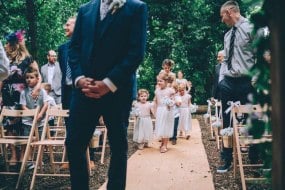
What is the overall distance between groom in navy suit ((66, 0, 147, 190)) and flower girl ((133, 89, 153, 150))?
6038mm

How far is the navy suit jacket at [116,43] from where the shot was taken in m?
3.63

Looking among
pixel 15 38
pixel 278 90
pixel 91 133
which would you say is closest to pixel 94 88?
pixel 91 133

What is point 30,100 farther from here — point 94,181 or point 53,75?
point 53,75

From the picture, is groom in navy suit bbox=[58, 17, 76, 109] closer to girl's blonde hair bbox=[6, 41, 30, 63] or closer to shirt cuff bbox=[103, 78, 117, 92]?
girl's blonde hair bbox=[6, 41, 30, 63]

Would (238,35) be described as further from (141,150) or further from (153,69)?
(153,69)

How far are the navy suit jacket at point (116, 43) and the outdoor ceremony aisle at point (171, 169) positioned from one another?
2.19 m

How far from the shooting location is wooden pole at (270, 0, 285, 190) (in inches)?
58.7

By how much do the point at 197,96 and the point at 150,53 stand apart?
307 centimetres

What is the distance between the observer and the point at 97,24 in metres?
3.70

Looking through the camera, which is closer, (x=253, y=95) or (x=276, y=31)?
(x=276, y=31)

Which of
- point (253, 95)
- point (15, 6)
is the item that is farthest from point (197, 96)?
point (253, 95)

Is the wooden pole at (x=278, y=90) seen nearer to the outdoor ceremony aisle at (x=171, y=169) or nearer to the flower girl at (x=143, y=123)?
the outdoor ceremony aisle at (x=171, y=169)

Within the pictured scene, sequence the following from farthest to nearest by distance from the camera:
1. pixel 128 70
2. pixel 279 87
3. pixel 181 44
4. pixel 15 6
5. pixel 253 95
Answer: pixel 181 44 < pixel 15 6 < pixel 128 70 < pixel 253 95 < pixel 279 87

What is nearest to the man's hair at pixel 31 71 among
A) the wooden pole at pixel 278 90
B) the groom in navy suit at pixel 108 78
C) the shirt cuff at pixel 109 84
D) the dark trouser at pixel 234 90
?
the dark trouser at pixel 234 90
